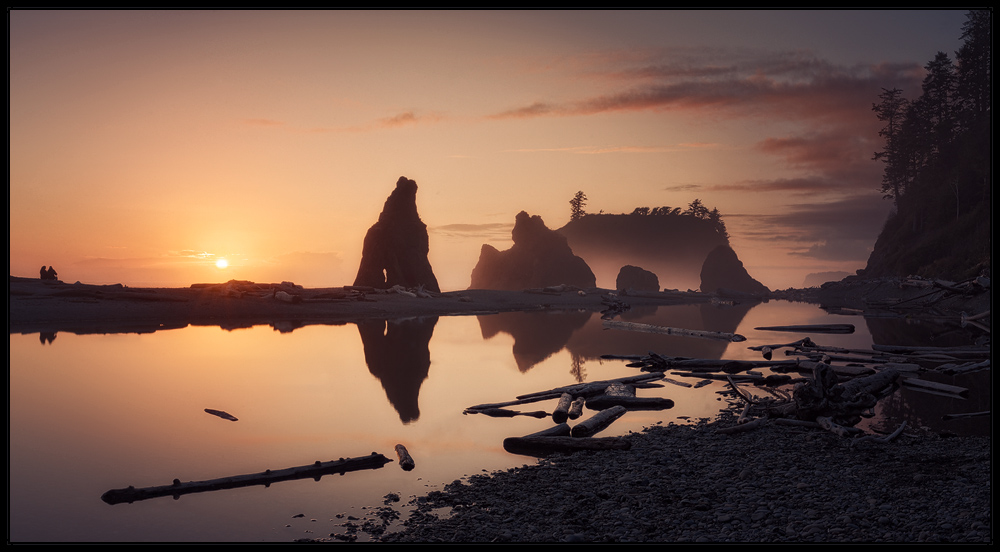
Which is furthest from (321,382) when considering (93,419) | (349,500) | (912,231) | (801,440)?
(912,231)

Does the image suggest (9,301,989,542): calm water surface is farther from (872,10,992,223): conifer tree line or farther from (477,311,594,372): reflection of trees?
(872,10,992,223): conifer tree line

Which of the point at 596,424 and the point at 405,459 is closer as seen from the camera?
the point at 405,459

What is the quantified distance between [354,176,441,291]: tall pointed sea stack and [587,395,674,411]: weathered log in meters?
52.4

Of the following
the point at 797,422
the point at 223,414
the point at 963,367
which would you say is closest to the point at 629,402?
the point at 797,422

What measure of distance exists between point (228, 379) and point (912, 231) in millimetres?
76591

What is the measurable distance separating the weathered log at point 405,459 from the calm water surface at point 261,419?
0.13 m

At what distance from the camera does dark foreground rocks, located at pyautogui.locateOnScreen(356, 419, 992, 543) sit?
620 cm

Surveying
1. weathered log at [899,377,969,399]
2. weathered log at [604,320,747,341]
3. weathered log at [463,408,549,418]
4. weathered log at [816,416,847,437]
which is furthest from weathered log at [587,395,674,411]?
weathered log at [604,320,747,341]

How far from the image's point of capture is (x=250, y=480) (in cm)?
830

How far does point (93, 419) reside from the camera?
12586mm

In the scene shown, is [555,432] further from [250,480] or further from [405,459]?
[250,480]

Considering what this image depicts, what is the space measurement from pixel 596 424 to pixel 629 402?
2.62 meters

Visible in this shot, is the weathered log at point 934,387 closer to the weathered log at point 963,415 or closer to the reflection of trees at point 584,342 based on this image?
the weathered log at point 963,415

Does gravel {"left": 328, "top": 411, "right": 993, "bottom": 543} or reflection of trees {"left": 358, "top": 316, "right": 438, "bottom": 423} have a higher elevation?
reflection of trees {"left": 358, "top": 316, "right": 438, "bottom": 423}
